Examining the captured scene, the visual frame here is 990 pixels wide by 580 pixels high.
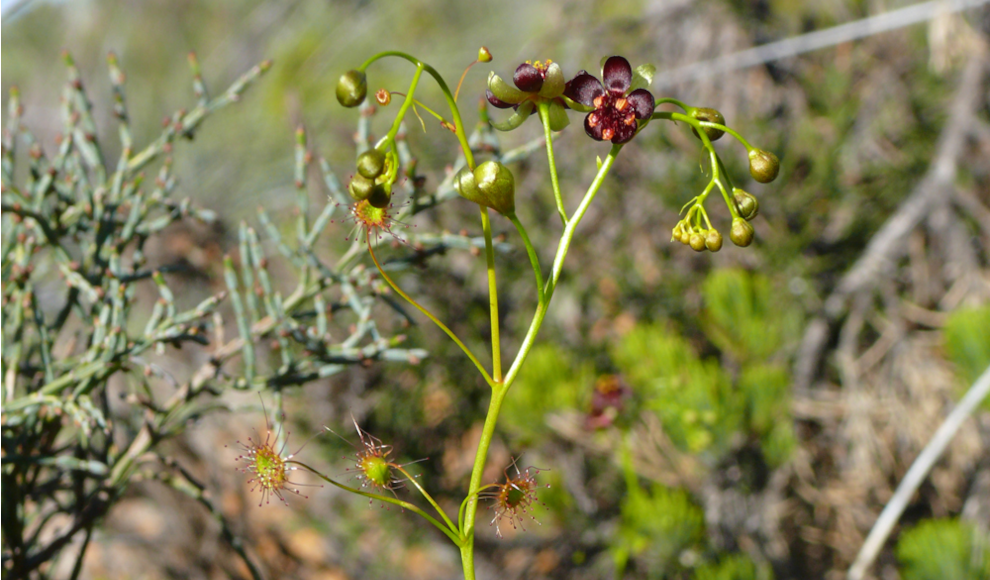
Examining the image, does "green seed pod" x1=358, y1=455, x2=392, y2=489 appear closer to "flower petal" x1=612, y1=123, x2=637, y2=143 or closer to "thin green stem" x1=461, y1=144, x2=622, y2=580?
"thin green stem" x1=461, y1=144, x2=622, y2=580

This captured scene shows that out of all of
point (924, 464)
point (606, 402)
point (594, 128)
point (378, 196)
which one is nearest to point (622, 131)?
point (594, 128)

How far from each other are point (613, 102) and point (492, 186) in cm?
11

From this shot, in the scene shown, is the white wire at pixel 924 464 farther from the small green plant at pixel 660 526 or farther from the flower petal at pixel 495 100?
the flower petal at pixel 495 100

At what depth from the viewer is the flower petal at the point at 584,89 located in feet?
1.45

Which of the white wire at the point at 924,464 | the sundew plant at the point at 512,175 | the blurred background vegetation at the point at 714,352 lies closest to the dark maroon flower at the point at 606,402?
the blurred background vegetation at the point at 714,352

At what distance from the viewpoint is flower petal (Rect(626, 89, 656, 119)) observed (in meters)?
0.42

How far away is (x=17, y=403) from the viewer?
2.06 feet

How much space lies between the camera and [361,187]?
0.38 meters

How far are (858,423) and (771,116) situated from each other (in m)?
0.78

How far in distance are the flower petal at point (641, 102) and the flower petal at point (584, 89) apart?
0.02 meters

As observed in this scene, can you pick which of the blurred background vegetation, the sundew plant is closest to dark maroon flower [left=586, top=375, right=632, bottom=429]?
the blurred background vegetation

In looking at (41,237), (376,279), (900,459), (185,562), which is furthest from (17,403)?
(900,459)

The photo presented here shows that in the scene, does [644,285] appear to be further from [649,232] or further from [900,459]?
[900,459]

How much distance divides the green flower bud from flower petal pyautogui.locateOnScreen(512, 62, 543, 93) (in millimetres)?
60
